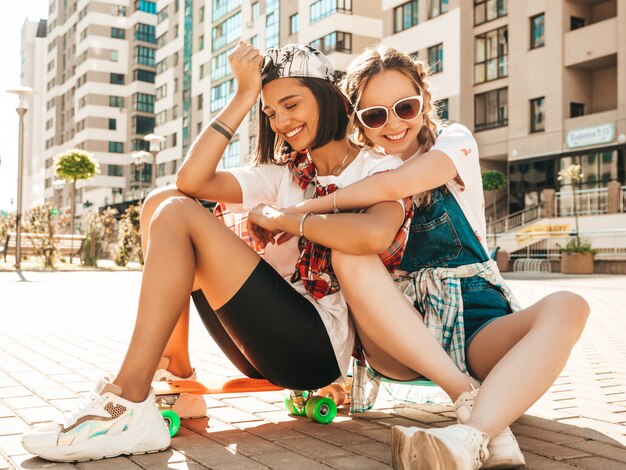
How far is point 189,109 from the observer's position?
173 feet

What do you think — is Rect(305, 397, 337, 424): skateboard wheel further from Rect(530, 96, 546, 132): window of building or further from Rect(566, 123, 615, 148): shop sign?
Rect(530, 96, 546, 132): window of building

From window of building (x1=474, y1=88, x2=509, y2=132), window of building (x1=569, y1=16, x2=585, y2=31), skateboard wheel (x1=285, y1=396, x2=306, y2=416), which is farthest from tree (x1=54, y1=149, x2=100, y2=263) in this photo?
skateboard wheel (x1=285, y1=396, x2=306, y2=416)

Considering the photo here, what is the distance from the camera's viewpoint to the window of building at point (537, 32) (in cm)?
2939

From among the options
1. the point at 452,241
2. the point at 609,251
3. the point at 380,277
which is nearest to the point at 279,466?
the point at 380,277

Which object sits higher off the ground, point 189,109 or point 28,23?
point 28,23

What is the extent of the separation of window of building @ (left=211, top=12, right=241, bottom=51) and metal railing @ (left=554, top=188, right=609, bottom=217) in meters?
25.2

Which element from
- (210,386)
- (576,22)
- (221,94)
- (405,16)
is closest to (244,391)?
(210,386)

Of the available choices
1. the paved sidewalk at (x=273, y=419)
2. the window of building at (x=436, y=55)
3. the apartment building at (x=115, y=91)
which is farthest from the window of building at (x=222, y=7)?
the paved sidewalk at (x=273, y=419)

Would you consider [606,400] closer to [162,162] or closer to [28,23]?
[162,162]

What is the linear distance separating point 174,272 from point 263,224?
0.44 m


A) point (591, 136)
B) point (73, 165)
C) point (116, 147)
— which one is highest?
point (116, 147)

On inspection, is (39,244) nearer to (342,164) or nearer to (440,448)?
(342,164)

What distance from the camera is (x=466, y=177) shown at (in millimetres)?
2711

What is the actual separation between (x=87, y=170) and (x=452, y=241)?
139ft
